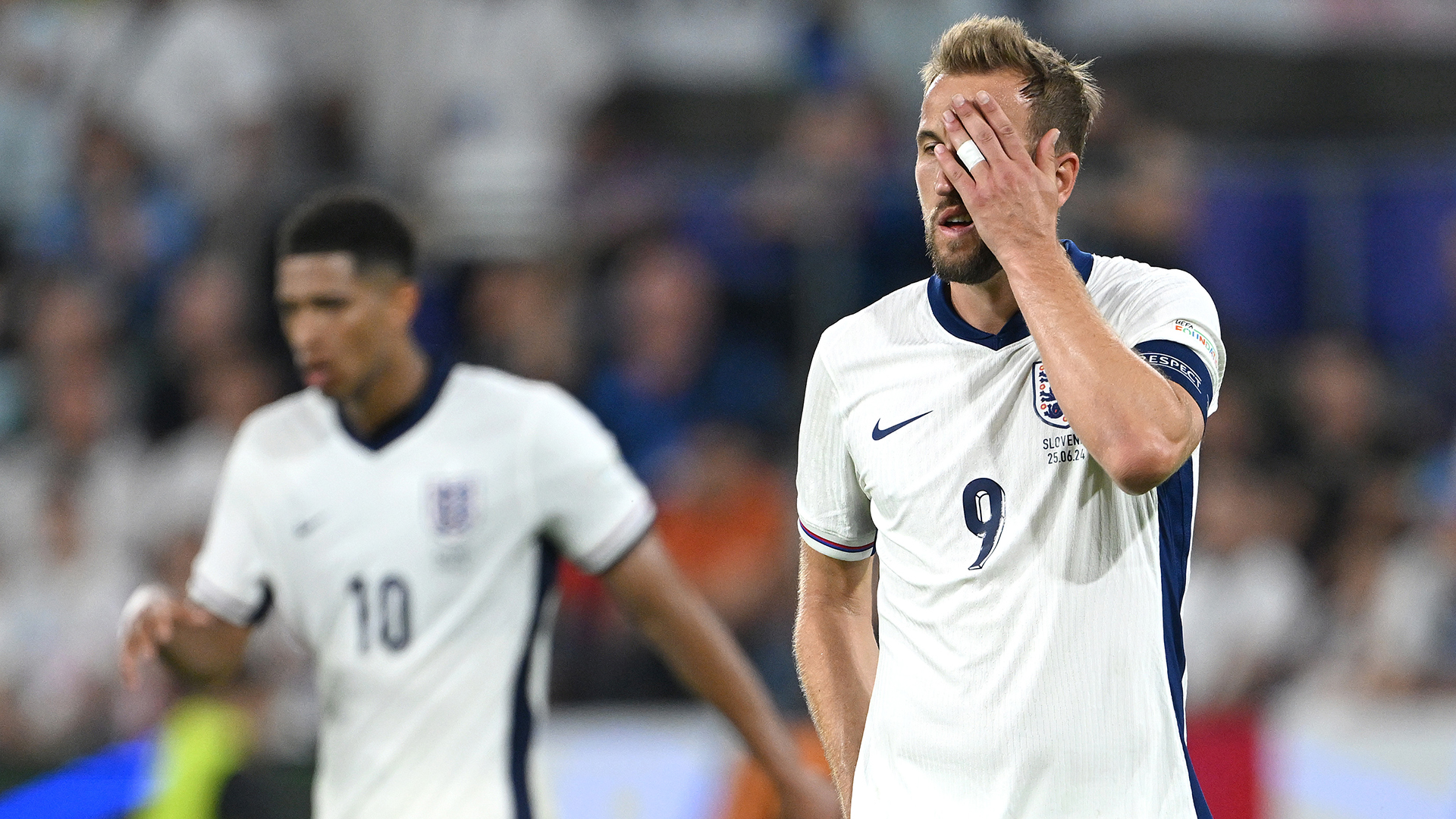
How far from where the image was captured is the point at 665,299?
814 cm

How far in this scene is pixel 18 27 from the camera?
9.82 metres

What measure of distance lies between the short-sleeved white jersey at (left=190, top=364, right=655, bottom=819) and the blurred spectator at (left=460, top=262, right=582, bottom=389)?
3435 millimetres

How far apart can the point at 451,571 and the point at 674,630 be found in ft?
1.87

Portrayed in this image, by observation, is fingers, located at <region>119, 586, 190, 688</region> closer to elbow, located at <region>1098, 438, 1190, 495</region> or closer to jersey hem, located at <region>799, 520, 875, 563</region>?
jersey hem, located at <region>799, 520, 875, 563</region>

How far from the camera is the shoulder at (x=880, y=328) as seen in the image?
303 centimetres

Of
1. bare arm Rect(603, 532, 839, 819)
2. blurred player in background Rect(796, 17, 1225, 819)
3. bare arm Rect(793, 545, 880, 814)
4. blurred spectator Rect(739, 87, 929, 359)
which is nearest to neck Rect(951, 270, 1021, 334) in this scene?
blurred player in background Rect(796, 17, 1225, 819)

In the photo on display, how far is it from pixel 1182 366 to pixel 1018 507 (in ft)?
1.10

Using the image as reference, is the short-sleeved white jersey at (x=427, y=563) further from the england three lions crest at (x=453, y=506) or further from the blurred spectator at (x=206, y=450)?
the blurred spectator at (x=206, y=450)

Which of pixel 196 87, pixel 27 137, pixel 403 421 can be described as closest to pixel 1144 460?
pixel 403 421

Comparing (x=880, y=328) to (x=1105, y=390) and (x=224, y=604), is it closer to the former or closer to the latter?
(x=1105, y=390)

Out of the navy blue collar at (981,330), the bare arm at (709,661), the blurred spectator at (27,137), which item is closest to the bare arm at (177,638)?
the bare arm at (709,661)

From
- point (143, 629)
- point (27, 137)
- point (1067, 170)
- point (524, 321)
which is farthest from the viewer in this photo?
point (27, 137)

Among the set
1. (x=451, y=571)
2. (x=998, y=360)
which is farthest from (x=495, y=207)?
(x=998, y=360)

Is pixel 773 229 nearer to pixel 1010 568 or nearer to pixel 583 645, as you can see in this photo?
pixel 583 645
